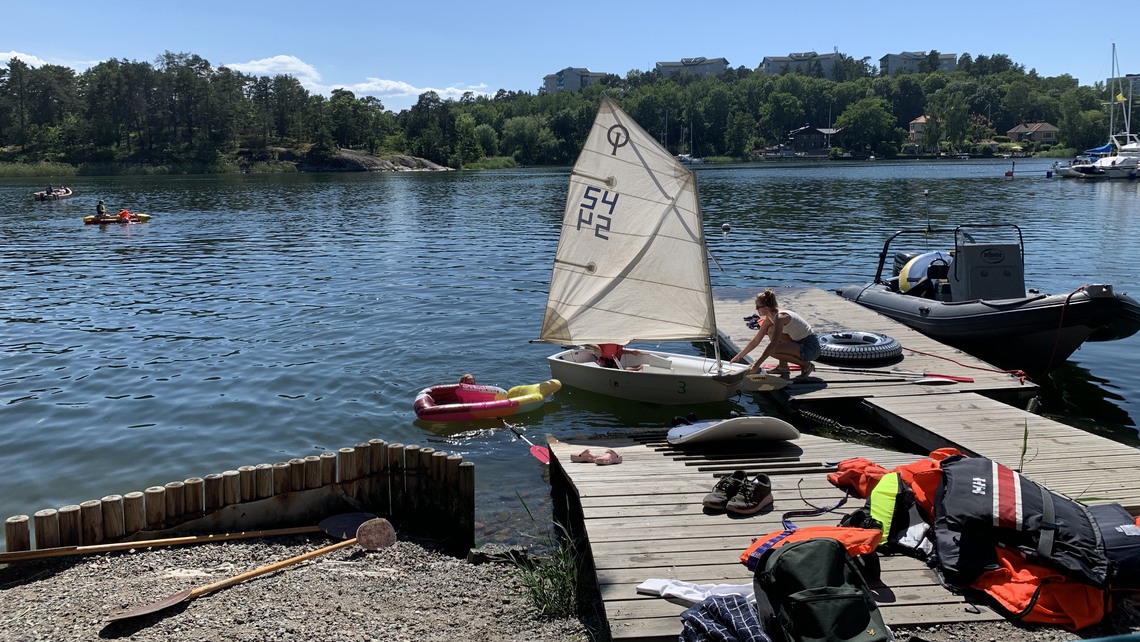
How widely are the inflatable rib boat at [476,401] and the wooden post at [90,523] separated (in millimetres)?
6442

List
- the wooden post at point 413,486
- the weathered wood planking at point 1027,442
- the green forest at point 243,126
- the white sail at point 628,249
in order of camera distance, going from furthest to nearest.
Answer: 1. the green forest at point 243,126
2. the white sail at point 628,249
3. the wooden post at point 413,486
4. the weathered wood planking at point 1027,442

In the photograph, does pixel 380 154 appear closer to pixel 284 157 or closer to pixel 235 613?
pixel 284 157

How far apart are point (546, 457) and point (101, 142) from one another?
5886 inches

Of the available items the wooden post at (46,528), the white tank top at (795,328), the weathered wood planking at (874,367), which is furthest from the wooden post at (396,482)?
the white tank top at (795,328)

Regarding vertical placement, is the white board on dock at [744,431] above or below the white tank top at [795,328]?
below

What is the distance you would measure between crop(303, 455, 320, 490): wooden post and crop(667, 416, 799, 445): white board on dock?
435 centimetres

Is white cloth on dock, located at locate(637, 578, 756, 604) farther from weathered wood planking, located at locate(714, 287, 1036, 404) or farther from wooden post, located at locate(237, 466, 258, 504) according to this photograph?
weathered wood planking, located at locate(714, 287, 1036, 404)

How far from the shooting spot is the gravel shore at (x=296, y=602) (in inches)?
274

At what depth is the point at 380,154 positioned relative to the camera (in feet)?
485

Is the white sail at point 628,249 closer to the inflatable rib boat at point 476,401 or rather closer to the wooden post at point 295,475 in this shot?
the inflatable rib boat at point 476,401

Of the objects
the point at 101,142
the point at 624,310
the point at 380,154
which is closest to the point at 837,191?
the point at 624,310

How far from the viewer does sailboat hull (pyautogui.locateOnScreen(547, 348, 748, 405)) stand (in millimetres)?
14219

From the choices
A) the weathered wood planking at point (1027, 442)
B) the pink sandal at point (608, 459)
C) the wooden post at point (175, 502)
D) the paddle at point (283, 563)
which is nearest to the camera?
the paddle at point (283, 563)

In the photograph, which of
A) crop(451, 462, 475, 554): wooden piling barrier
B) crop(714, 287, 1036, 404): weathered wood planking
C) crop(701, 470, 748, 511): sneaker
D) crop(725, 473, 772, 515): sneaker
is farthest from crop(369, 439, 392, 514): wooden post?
crop(714, 287, 1036, 404): weathered wood planking
